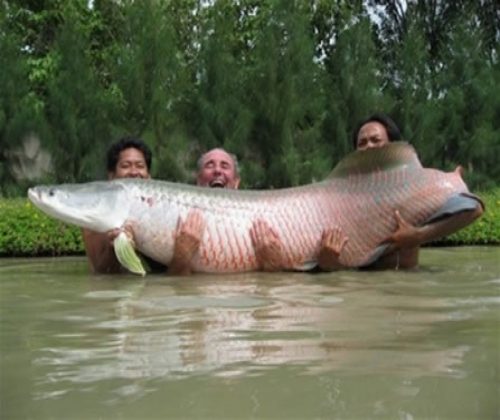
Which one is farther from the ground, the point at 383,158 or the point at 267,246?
the point at 383,158

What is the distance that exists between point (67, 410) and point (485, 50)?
14471 mm

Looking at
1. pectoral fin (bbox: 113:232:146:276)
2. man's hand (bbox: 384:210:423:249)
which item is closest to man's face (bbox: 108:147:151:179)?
pectoral fin (bbox: 113:232:146:276)

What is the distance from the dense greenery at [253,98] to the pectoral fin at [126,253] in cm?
683

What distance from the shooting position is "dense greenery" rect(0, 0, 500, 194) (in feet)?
41.2

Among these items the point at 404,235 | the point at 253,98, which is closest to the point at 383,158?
the point at 404,235

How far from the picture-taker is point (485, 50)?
15.6m

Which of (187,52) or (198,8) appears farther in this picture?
(198,8)

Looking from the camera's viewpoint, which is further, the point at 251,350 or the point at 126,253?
the point at 126,253

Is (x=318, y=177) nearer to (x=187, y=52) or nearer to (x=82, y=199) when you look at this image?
(x=187, y=52)

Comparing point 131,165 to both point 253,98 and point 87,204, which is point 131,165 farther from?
point 253,98

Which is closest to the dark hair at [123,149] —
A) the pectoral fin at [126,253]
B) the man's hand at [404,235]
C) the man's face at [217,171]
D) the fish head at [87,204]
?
the man's face at [217,171]

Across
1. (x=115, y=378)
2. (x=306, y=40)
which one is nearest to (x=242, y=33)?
(x=306, y=40)

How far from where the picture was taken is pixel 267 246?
18.7 ft

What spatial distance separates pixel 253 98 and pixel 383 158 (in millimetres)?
7451
